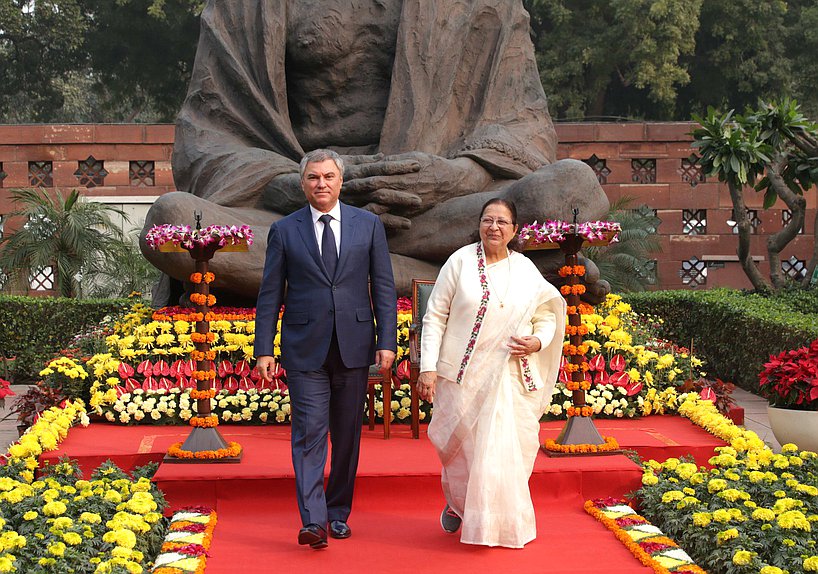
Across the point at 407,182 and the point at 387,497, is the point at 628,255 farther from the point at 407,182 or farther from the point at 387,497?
the point at 387,497

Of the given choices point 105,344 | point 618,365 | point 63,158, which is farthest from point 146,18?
point 618,365

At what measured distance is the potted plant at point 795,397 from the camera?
570 cm

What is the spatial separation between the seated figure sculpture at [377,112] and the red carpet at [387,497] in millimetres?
1710

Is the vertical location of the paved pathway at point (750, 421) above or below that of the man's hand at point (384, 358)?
below

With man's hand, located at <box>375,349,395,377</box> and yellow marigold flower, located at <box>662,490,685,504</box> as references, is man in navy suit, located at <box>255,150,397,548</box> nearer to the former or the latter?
man's hand, located at <box>375,349,395,377</box>

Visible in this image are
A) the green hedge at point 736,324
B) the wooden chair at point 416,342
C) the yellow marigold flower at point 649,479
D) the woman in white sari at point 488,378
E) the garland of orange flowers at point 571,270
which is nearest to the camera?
the woman in white sari at point 488,378

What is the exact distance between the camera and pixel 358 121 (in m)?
8.11

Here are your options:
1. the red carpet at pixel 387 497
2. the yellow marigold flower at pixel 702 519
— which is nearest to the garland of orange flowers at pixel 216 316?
the red carpet at pixel 387 497

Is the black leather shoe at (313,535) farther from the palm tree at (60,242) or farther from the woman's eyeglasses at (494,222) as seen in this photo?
the palm tree at (60,242)

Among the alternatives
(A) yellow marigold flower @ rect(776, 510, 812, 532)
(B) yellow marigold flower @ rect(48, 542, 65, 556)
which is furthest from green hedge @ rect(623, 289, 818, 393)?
(B) yellow marigold flower @ rect(48, 542, 65, 556)

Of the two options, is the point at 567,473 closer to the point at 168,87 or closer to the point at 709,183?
the point at 709,183

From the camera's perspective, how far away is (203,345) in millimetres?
5066

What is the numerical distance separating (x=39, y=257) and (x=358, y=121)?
19.0 ft

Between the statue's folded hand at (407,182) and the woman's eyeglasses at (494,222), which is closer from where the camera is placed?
the woman's eyeglasses at (494,222)
